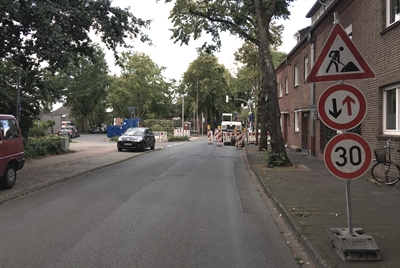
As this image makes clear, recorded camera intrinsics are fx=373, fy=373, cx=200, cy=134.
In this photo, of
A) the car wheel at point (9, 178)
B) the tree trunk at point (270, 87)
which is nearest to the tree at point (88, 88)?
the tree trunk at point (270, 87)

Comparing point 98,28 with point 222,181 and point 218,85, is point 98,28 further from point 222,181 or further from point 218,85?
point 218,85

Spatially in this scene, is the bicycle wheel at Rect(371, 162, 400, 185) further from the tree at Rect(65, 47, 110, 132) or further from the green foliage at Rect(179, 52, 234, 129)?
the tree at Rect(65, 47, 110, 132)

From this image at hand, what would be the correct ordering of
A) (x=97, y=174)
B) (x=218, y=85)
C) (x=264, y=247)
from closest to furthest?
(x=264, y=247) → (x=97, y=174) → (x=218, y=85)

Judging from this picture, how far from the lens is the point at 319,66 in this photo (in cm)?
479

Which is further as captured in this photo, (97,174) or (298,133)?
(298,133)

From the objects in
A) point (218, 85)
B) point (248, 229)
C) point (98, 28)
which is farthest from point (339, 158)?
point (218, 85)

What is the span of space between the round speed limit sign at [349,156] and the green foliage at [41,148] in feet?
52.5

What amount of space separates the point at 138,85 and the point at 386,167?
2228 inches

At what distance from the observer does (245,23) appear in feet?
63.3

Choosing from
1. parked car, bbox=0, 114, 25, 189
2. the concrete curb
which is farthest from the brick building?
parked car, bbox=0, 114, 25, 189

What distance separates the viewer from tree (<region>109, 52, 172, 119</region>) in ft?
209

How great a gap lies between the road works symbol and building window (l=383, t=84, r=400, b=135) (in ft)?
19.0

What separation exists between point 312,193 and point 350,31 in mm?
7633

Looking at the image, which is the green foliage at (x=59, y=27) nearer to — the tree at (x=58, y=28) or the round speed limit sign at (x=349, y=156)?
the tree at (x=58, y=28)
